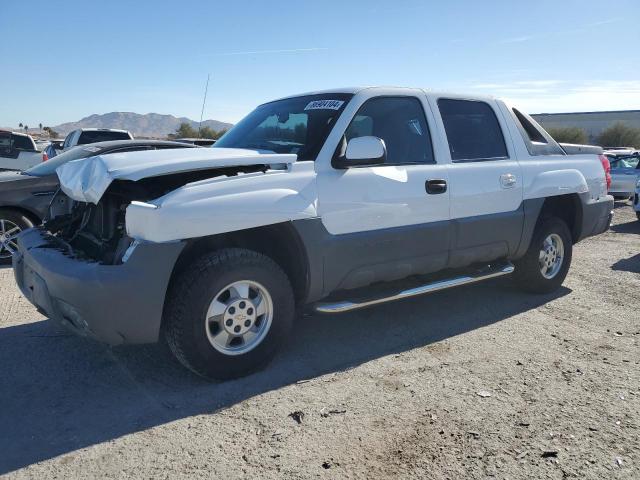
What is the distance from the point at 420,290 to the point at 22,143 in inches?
409

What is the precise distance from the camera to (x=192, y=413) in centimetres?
321

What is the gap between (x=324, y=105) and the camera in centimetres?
434

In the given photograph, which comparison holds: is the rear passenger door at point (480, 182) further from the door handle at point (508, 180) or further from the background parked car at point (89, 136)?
the background parked car at point (89, 136)

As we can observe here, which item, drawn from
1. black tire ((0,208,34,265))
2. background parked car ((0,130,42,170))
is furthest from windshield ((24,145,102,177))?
background parked car ((0,130,42,170))

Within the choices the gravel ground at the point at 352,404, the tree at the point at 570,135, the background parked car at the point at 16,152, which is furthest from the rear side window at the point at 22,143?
the tree at the point at 570,135

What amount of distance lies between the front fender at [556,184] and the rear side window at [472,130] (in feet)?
1.45

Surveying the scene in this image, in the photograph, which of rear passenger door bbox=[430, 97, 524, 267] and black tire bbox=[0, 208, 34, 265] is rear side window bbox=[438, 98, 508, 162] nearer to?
rear passenger door bbox=[430, 97, 524, 267]

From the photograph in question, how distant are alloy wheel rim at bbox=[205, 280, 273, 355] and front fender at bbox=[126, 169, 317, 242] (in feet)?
1.37

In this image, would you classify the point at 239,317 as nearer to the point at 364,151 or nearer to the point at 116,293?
the point at 116,293

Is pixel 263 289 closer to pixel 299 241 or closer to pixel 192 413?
pixel 299 241

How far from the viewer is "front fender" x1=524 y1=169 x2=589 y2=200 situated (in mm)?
5285

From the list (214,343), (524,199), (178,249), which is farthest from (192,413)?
(524,199)

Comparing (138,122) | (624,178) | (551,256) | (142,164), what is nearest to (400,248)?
(142,164)

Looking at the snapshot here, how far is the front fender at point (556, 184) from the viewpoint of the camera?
529 cm
